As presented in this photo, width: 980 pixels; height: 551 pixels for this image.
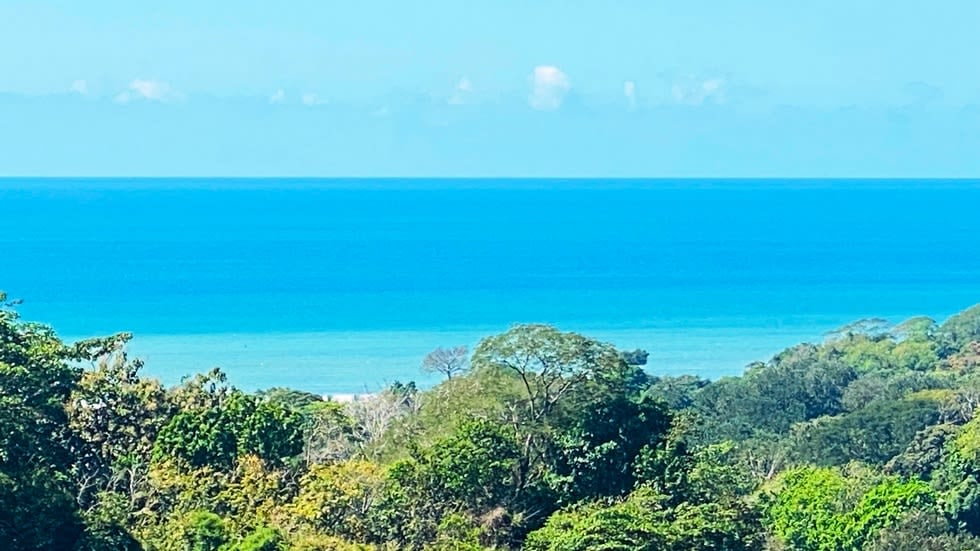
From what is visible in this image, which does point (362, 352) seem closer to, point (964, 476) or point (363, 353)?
point (363, 353)

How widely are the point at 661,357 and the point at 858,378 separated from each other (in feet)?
48.5

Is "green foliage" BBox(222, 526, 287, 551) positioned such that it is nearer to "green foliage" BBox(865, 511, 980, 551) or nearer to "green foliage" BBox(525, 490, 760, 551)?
"green foliage" BBox(525, 490, 760, 551)

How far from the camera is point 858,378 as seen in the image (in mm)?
46781

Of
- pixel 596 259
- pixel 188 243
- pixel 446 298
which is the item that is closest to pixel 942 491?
pixel 446 298

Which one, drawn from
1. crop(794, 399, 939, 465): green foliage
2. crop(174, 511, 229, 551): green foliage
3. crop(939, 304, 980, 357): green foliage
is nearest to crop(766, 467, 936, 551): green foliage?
crop(794, 399, 939, 465): green foliage

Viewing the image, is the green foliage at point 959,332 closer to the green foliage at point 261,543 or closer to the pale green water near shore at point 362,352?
the pale green water near shore at point 362,352

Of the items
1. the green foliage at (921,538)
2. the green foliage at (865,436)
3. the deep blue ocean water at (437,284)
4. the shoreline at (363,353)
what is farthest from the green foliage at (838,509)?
the deep blue ocean water at (437,284)

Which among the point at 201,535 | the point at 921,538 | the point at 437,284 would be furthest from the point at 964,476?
the point at 437,284

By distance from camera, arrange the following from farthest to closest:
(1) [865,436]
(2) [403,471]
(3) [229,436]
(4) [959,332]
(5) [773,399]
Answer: (4) [959,332]
(5) [773,399]
(1) [865,436]
(3) [229,436]
(2) [403,471]

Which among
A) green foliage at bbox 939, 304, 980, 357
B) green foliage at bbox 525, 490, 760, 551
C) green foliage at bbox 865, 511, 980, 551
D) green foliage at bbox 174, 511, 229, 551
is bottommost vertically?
green foliage at bbox 865, 511, 980, 551

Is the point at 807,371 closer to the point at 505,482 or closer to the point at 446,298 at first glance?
the point at 505,482

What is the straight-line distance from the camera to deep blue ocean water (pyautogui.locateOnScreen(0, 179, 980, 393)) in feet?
204

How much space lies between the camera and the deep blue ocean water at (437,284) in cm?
6203

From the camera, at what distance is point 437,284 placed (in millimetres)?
87938
